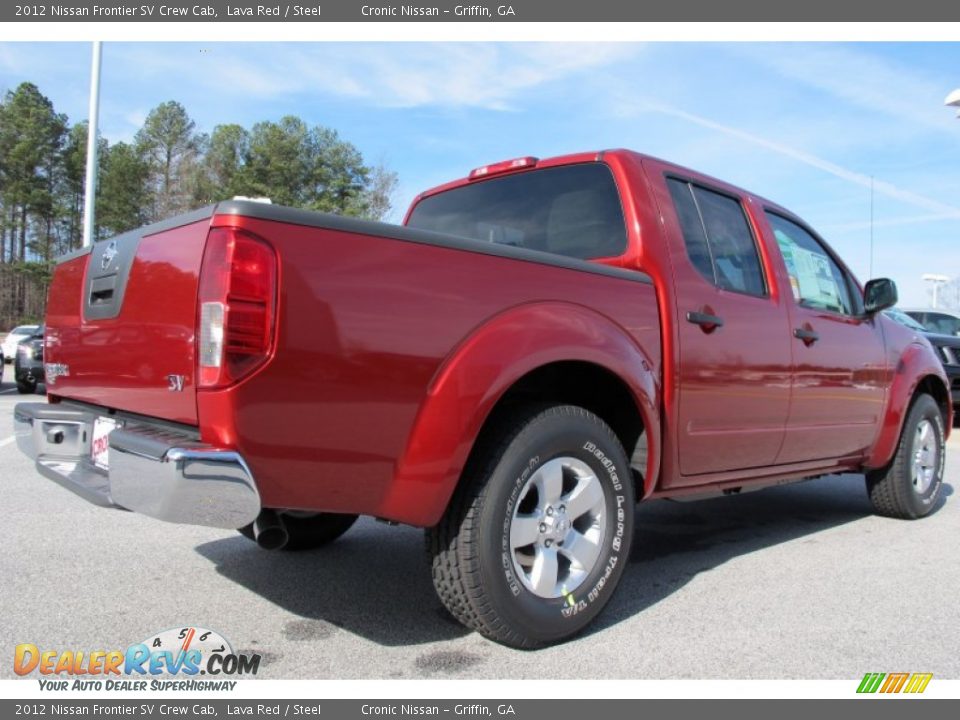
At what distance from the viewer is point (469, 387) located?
97.9 inches

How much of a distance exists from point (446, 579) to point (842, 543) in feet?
9.85

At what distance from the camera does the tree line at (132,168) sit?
35344mm

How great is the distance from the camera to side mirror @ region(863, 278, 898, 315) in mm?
4621

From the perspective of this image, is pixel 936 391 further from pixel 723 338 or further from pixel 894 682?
pixel 894 682

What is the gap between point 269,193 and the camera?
32.5 m

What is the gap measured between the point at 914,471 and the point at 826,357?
152cm

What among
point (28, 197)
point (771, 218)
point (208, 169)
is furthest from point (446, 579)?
point (28, 197)

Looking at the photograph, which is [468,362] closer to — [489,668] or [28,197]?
[489,668]

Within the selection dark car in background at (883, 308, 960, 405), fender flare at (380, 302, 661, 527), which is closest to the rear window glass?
fender flare at (380, 302, 661, 527)

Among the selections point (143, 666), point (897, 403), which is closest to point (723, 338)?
point (897, 403)

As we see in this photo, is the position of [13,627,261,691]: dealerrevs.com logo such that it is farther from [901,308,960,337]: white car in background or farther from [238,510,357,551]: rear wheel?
[901,308,960,337]: white car in background

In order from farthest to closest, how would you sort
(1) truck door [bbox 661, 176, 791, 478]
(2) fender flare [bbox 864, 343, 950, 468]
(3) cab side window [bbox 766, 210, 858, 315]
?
(2) fender flare [bbox 864, 343, 950, 468], (3) cab side window [bbox 766, 210, 858, 315], (1) truck door [bbox 661, 176, 791, 478]

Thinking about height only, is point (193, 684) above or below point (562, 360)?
below

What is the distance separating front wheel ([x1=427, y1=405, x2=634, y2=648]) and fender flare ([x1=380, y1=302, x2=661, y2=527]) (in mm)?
129
